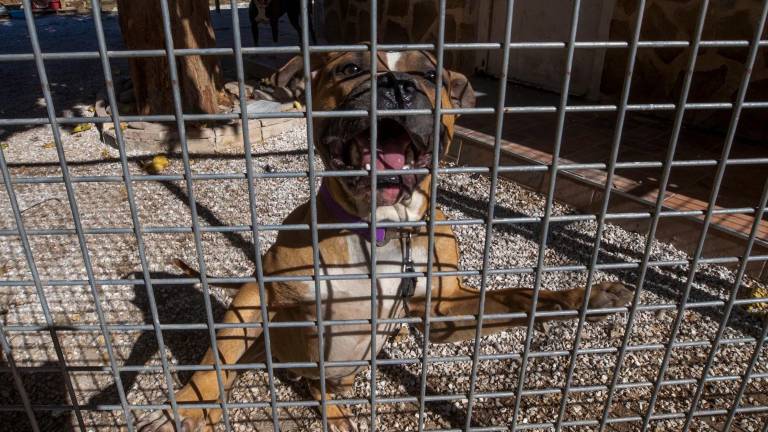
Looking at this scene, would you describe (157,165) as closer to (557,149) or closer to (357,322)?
(357,322)

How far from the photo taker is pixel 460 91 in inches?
86.2

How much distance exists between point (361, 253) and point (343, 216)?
149mm

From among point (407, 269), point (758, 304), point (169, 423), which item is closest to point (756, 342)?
point (407, 269)

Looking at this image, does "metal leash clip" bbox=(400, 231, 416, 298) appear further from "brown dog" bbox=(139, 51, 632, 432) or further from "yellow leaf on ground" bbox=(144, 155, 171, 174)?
"yellow leaf on ground" bbox=(144, 155, 171, 174)

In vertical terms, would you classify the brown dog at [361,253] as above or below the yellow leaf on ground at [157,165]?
above

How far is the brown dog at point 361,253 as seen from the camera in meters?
1.67

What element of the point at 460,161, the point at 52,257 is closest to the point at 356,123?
the point at 52,257

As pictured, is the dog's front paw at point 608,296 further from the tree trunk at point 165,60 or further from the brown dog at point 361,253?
the tree trunk at point 165,60

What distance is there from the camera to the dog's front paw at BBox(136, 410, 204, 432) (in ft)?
5.48

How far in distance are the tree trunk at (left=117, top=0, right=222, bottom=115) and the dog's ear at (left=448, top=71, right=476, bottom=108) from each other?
386 centimetres

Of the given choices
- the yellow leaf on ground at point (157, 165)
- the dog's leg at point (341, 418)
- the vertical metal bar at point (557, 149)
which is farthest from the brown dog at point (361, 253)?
the yellow leaf on ground at point (157, 165)

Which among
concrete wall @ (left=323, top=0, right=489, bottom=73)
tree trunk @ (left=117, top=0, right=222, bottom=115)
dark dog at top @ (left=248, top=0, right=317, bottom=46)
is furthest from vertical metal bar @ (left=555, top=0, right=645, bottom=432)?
dark dog at top @ (left=248, top=0, right=317, bottom=46)

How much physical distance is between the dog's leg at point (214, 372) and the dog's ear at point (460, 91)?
1082 mm

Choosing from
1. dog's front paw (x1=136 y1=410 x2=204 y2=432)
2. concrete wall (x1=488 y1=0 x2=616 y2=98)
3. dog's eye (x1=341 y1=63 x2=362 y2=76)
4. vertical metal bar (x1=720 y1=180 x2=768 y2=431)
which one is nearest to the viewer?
vertical metal bar (x1=720 y1=180 x2=768 y2=431)
